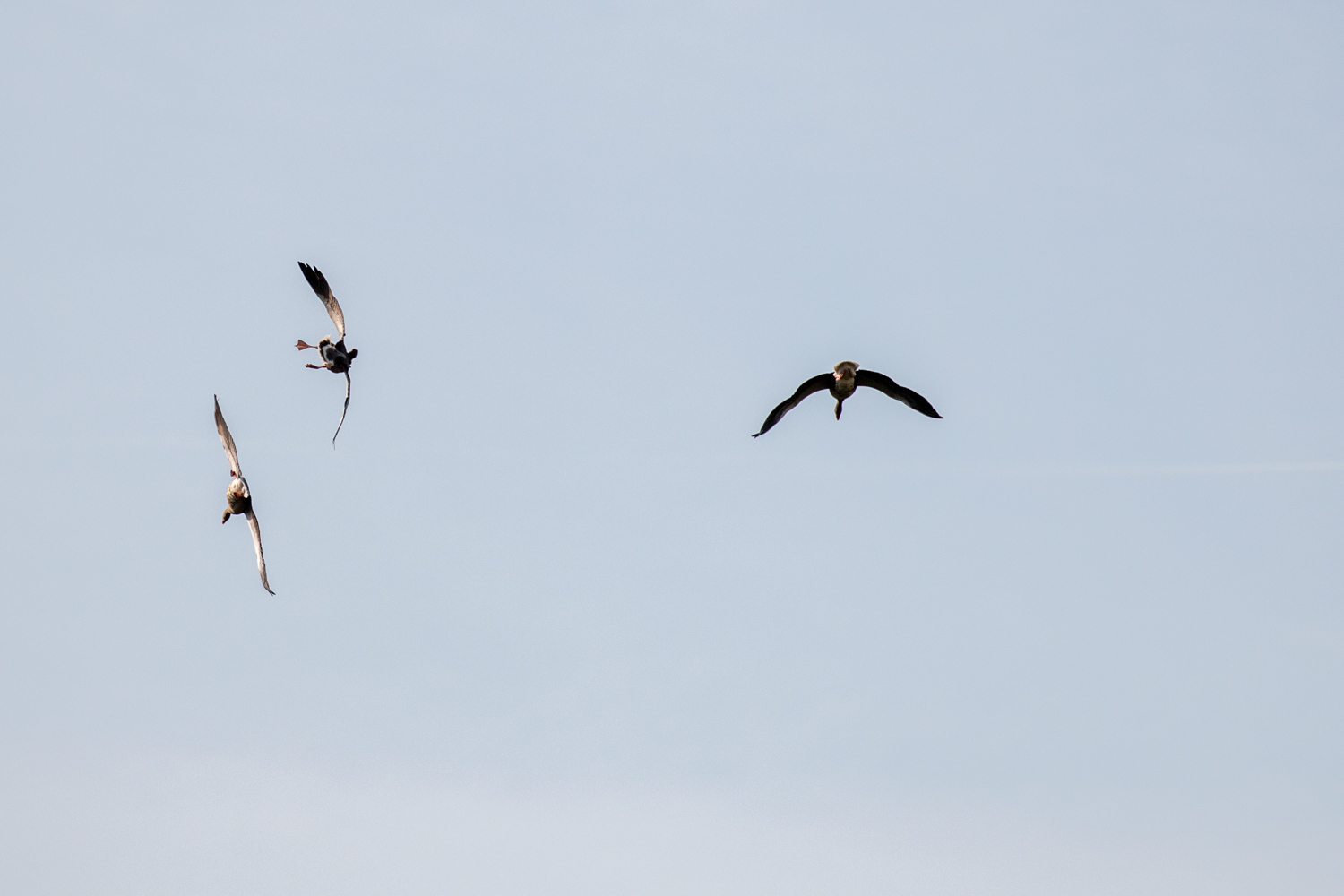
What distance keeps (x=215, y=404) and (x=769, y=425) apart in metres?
31.2

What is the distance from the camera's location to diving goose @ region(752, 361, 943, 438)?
7675 centimetres

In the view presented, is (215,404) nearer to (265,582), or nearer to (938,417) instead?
(265,582)

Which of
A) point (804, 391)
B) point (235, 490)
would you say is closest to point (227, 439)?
point (235, 490)

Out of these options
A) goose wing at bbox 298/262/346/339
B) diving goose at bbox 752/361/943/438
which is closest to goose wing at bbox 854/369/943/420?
diving goose at bbox 752/361/943/438

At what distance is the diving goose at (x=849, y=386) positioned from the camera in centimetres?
7675

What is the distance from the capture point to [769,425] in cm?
7475

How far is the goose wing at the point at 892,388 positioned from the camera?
76.5 m

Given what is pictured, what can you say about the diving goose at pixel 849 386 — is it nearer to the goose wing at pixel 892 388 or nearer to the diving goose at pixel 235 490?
the goose wing at pixel 892 388

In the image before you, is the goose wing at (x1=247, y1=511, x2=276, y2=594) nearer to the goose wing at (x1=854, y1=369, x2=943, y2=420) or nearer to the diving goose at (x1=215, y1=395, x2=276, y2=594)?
the diving goose at (x1=215, y1=395, x2=276, y2=594)

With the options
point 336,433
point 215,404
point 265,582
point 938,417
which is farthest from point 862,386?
point 215,404

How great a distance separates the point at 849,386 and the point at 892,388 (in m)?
1.76

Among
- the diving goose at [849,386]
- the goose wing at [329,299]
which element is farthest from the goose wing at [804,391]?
the goose wing at [329,299]

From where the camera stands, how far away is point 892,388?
7744cm

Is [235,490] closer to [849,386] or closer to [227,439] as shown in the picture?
[227,439]
